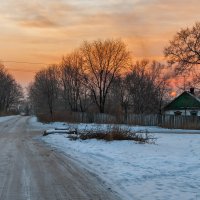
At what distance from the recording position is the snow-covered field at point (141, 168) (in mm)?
9420

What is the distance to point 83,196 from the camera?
9.05m

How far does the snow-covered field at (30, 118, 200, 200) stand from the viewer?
371 inches

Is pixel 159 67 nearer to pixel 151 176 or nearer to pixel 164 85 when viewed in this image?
pixel 164 85

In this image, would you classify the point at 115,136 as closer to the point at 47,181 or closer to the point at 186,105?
the point at 47,181

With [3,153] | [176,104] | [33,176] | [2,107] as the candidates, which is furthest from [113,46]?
[2,107]

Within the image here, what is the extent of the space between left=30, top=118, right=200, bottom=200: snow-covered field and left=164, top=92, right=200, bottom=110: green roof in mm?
44740

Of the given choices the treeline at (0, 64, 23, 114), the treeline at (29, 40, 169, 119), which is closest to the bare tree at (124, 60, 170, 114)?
the treeline at (29, 40, 169, 119)

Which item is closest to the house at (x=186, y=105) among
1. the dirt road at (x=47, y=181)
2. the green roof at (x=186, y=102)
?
the green roof at (x=186, y=102)

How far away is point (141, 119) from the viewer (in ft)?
188

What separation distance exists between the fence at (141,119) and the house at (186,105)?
9884mm

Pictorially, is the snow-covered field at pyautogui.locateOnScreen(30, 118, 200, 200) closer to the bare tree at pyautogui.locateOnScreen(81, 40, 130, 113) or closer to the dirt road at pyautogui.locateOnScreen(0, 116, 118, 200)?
the dirt road at pyautogui.locateOnScreen(0, 116, 118, 200)

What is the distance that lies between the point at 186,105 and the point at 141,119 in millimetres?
10940

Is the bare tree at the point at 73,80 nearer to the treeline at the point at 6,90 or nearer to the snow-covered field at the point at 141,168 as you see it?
the treeline at the point at 6,90

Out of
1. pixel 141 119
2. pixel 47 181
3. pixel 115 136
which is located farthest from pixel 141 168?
pixel 141 119
